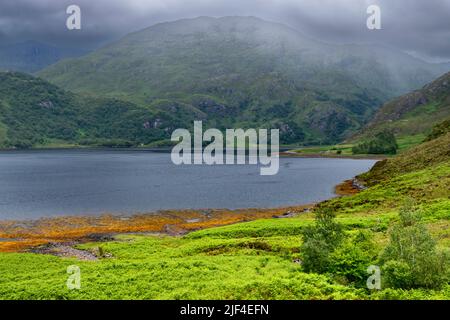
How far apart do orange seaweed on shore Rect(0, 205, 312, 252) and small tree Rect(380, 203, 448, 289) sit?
66031 mm

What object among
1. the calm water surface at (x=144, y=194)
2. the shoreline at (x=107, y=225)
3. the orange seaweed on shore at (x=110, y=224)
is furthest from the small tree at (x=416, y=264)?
the calm water surface at (x=144, y=194)

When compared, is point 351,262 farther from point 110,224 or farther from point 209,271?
point 110,224

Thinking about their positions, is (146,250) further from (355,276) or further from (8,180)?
(8,180)

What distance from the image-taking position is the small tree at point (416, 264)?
33.5m

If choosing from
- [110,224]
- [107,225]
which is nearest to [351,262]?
[107,225]

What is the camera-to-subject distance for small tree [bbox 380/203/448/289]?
33469mm

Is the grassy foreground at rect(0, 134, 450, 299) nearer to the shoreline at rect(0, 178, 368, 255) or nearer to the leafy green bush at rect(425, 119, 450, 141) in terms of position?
the shoreline at rect(0, 178, 368, 255)

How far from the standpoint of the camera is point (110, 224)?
10662 cm

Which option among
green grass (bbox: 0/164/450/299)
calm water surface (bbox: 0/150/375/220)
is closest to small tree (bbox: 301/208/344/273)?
green grass (bbox: 0/164/450/299)

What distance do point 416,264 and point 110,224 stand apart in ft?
277

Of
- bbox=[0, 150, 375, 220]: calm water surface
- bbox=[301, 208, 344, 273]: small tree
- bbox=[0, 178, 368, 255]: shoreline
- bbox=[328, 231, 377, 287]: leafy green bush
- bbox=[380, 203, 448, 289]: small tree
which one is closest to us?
bbox=[380, 203, 448, 289]: small tree

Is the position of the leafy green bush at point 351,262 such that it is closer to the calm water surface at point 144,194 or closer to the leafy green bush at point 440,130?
the calm water surface at point 144,194

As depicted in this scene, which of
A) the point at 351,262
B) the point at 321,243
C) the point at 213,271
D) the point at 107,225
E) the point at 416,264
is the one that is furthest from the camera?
the point at 107,225
